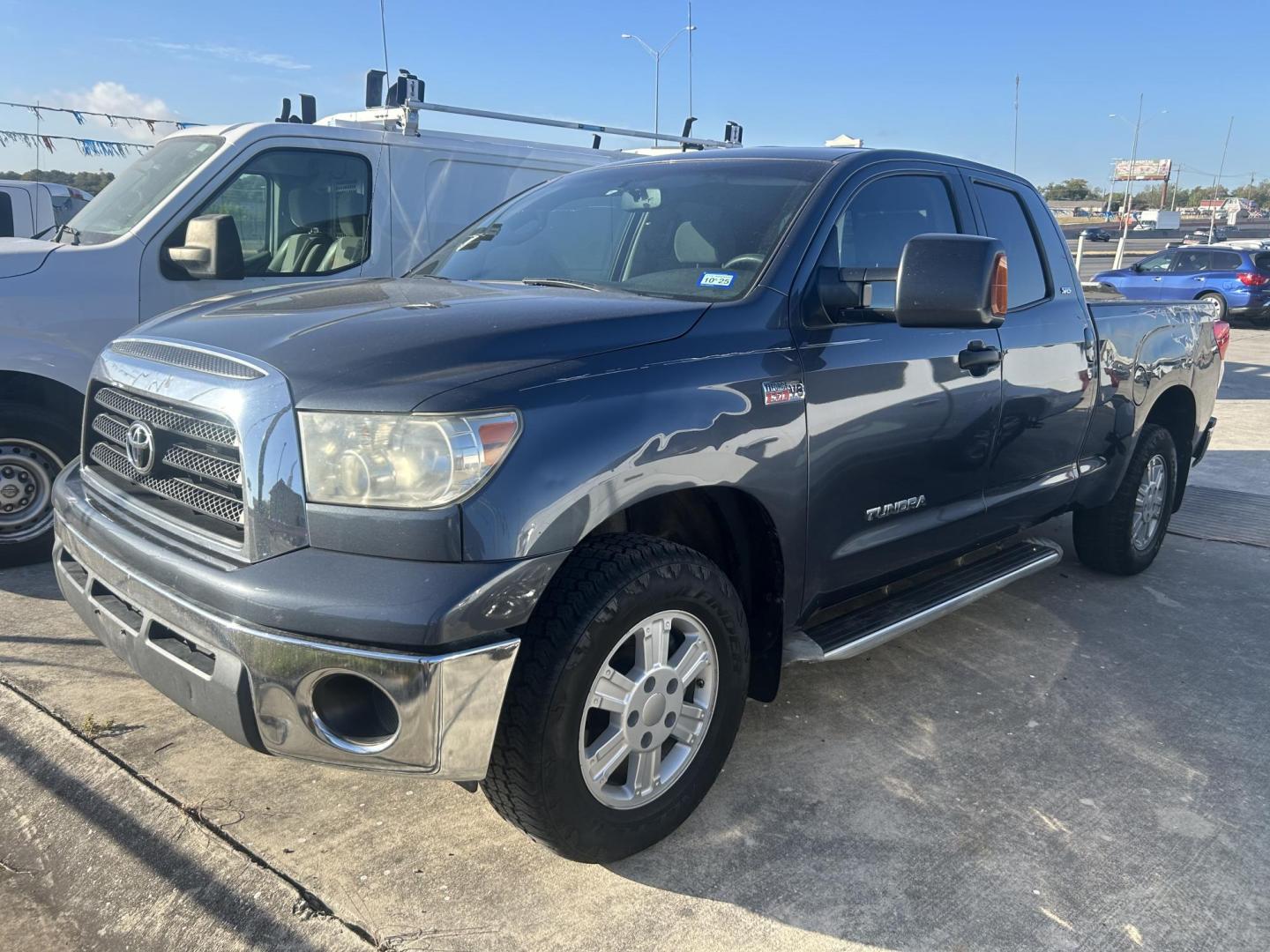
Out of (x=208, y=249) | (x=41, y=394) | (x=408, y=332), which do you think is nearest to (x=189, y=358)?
(x=408, y=332)

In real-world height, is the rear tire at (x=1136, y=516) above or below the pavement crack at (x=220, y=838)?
above

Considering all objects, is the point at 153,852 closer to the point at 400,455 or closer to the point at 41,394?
the point at 400,455

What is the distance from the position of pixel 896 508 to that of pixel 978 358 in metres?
0.68

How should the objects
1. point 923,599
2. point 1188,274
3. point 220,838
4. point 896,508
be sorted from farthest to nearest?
point 1188,274 < point 923,599 < point 896,508 < point 220,838

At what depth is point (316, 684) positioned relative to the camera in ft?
7.19

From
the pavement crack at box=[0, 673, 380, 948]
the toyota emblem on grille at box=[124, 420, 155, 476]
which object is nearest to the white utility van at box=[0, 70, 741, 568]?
the pavement crack at box=[0, 673, 380, 948]

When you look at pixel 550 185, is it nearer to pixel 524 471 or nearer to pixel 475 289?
pixel 475 289

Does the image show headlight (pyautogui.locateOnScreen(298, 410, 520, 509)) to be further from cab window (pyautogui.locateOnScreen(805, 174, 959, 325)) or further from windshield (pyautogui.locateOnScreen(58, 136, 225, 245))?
windshield (pyautogui.locateOnScreen(58, 136, 225, 245))

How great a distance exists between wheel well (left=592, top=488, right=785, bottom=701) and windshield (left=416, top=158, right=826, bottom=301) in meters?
0.58

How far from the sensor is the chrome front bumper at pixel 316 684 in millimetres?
2139

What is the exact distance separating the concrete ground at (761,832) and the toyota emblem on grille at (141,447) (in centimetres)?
94

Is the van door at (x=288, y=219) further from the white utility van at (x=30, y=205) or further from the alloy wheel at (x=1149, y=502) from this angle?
the white utility van at (x=30, y=205)

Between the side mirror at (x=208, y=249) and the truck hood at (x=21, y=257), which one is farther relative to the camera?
the side mirror at (x=208, y=249)

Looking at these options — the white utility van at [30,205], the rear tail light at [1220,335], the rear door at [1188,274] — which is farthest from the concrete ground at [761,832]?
the rear door at [1188,274]
